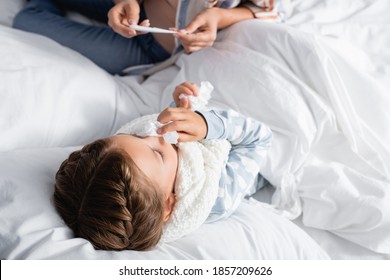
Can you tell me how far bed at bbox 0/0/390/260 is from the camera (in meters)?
0.88

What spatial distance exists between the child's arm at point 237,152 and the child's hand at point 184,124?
0.02 meters

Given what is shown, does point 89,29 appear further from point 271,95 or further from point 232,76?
point 271,95

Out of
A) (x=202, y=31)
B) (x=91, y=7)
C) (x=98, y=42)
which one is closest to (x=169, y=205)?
(x=202, y=31)

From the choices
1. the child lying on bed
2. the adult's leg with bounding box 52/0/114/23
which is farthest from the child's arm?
the adult's leg with bounding box 52/0/114/23

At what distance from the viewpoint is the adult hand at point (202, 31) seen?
3.61 feet

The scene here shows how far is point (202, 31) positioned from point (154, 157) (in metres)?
0.43

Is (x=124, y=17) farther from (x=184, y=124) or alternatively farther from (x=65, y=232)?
(x=65, y=232)

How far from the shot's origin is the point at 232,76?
3.67 ft

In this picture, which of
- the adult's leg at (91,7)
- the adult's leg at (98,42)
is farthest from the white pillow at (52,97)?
the adult's leg at (91,7)

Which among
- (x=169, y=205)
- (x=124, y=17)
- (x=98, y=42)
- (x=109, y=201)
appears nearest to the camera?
(x=109, y=201)

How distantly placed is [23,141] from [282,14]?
0.71 m

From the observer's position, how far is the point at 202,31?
Result: 3.76 ft

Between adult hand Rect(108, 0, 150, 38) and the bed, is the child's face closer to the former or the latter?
the bed
